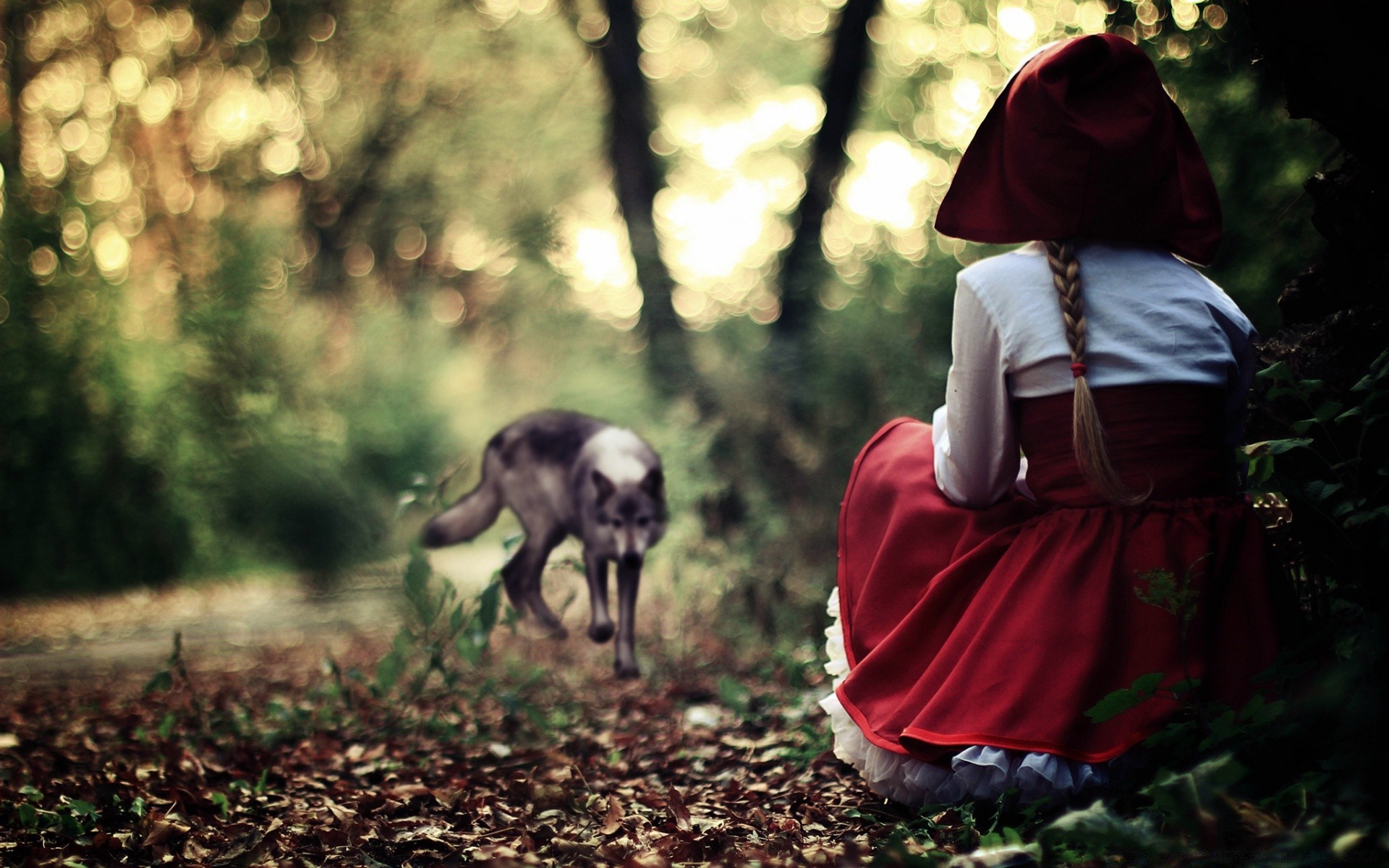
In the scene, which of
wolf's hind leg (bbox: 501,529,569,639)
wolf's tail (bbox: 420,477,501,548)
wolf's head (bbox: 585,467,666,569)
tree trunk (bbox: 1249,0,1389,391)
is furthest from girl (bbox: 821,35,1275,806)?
wolf's tail (bbox: 420,477,501,548)

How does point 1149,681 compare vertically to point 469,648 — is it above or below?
above

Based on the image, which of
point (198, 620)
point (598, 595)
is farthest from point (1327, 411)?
point (198, 620)

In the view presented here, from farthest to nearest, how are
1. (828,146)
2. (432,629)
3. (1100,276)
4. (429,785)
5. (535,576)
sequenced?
(828,146) < (535,576) < (432,629) < (429,785) < (1100,276)

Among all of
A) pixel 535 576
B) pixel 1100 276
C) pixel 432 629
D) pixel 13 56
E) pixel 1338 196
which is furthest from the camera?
pixel 13 56

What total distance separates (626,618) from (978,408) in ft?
8.59

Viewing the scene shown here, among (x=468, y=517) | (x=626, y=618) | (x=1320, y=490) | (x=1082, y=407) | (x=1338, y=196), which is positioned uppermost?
(x=1338, y=196)

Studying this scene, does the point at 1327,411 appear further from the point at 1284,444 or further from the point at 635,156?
the point at 635,156

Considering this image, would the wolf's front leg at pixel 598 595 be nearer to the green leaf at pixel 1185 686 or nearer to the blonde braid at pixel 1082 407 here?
the blonde braid at pixel 1082 407

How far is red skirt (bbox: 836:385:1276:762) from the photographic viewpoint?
217 cm

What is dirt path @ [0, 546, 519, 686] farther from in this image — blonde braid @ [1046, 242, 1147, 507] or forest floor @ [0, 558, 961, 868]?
blonde braid @ [1046, 242, 1147, 507]

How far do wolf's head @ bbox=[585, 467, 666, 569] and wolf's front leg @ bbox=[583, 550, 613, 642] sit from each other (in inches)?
2.2

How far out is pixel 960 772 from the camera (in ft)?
7.27

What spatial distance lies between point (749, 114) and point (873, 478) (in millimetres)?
8536

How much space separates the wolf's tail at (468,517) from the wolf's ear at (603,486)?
61 centimetres
